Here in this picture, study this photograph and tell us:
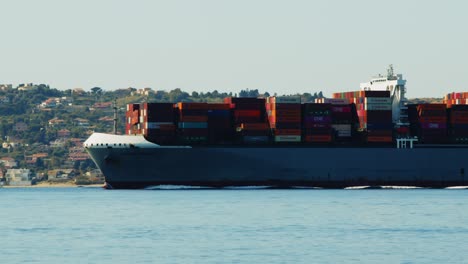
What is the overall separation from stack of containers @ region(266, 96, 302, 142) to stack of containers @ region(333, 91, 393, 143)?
6830 mm

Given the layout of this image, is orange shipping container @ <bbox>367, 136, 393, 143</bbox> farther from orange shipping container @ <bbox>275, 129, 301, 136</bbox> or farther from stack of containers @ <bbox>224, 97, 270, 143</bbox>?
stack of containers @ <bbox>224, 97, 270, 143</bbox>

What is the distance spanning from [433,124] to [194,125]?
79.1 ft

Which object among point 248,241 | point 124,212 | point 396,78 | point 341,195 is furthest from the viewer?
point 396,78

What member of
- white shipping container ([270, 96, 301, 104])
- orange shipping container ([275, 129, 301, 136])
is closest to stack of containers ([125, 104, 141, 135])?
white shipping container ([270, 96, 301, 104])

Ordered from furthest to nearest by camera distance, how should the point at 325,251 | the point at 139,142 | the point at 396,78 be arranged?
the point at 396,78, the point at 139,142, the point at 325,251

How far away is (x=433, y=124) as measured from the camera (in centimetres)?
12281

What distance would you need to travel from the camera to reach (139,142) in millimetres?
117125

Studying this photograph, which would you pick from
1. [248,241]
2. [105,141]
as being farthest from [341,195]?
[248,241]

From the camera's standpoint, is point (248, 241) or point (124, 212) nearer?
point (248, 241)

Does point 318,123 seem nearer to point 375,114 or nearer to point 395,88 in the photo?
point 375,114

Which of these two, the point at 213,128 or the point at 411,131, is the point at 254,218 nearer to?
the point at 213,128

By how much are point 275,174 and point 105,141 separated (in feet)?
54.9

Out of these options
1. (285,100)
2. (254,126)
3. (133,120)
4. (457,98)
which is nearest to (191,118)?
(254,126)

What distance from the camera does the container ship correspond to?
4616 inches
